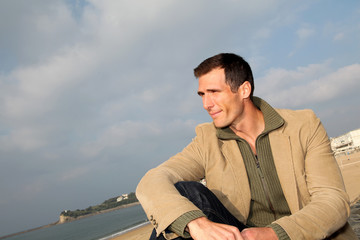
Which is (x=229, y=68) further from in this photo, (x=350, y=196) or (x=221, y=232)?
(x=350, y=196)

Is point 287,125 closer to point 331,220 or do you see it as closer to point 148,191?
point 331,220

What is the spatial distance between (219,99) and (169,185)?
3.80ft

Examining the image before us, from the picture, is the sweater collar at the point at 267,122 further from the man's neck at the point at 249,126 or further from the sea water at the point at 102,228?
the sea water at the point at 102,228

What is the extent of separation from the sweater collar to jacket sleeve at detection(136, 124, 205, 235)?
0.80 feet

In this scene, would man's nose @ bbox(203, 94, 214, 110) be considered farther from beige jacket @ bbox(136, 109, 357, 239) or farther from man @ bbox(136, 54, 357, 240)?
beige jacket @ bbox(136, 109, 357, 239)

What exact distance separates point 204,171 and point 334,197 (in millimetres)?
1222

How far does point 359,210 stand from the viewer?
18.2ft

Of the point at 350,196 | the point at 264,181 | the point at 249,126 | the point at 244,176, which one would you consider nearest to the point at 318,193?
the point at 264,181

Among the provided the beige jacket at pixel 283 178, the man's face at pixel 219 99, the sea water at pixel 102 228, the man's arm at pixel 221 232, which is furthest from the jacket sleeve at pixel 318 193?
the sea water at pixel 102 228

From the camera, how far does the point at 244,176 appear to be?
8.21 ft

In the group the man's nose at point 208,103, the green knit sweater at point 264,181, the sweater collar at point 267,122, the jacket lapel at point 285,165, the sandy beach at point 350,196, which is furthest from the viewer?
the sandy beach at point 350,196

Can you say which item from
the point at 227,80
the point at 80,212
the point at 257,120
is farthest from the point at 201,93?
the point at 80,212

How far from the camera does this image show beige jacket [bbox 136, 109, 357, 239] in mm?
1845

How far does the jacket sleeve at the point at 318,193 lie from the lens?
5.94ft
